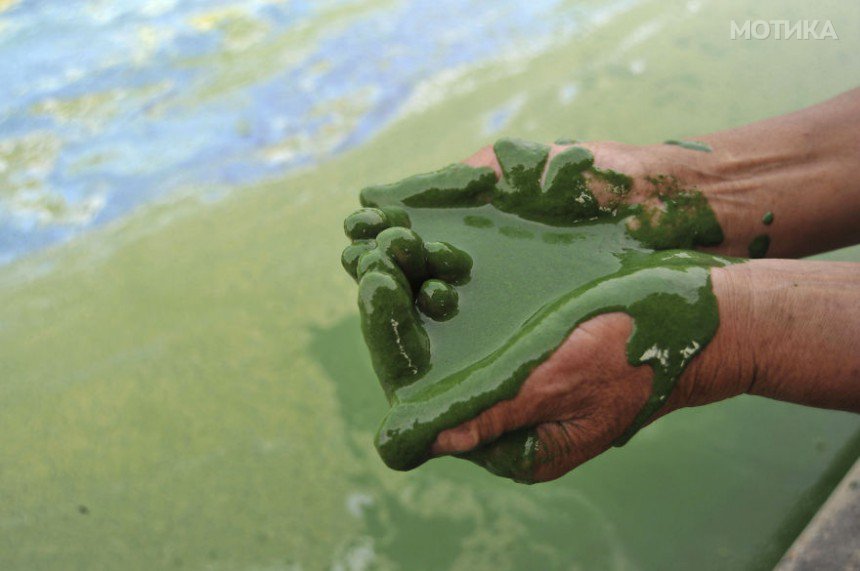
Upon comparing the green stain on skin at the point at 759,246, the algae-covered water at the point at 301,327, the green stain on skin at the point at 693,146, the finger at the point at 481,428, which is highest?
the green stain on skin at the point at 693,146

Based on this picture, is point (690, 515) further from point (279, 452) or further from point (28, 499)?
point (28, 499)

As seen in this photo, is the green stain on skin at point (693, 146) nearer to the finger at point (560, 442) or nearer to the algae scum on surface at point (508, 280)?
the algae scum on surface at point (508, 280)

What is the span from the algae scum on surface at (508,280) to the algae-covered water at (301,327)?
0.46m

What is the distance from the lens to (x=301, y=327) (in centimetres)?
216

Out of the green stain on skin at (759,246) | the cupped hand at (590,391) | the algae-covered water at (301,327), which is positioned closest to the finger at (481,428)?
the cupped hand at (590,391)

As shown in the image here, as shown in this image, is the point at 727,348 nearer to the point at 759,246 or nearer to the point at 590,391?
the point at 590,391

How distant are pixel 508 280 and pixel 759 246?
70 centimetres

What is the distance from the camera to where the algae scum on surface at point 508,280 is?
125cm

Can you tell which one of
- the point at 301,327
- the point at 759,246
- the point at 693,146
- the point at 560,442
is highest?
the point at 693,146

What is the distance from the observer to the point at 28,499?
180 centimetres

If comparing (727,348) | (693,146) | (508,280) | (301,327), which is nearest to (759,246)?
(693,146)

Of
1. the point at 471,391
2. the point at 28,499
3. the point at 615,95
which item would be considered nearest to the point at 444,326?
the point at 471,391

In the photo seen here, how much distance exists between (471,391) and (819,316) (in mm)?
679

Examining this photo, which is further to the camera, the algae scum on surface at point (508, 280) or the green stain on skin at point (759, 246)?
the green stain on skin at point (759, 246)
